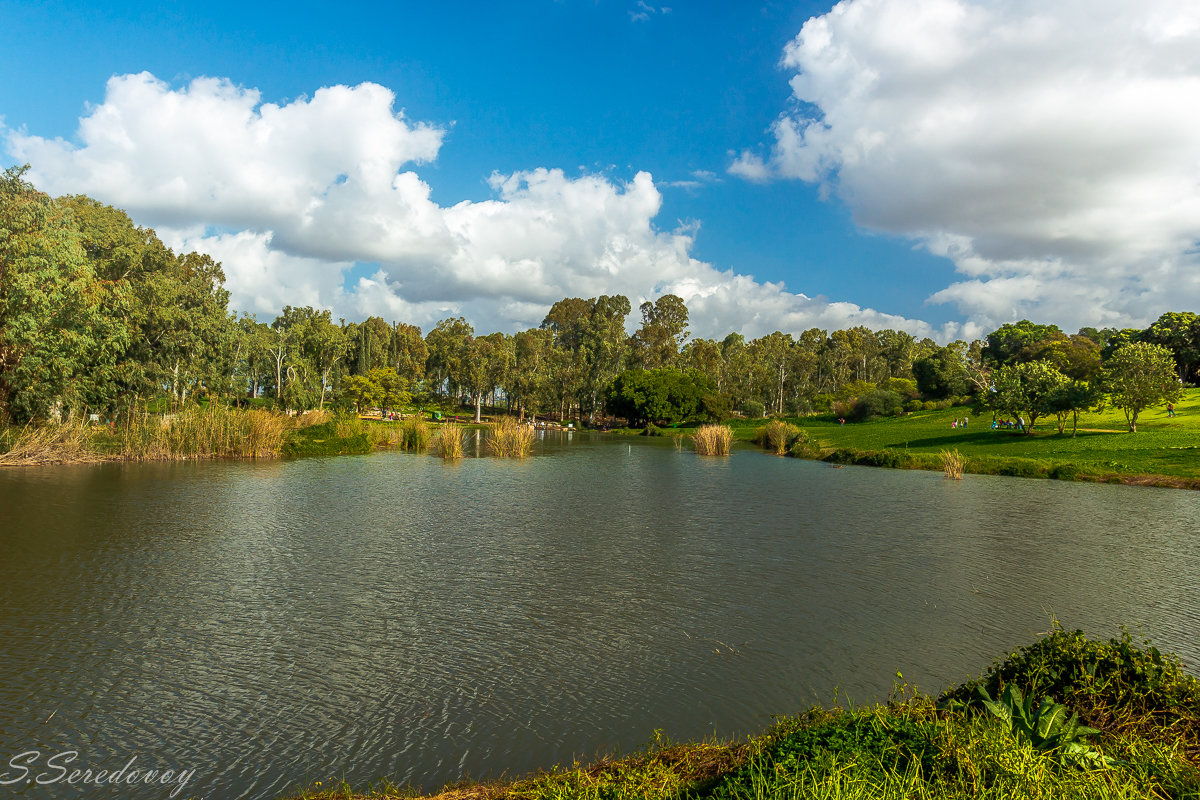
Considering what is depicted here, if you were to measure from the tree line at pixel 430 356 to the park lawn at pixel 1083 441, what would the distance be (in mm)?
2738

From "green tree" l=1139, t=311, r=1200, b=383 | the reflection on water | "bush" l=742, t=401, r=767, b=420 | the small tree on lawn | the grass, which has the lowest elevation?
the reflection on water

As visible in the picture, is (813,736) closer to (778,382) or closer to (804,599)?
(804,599)

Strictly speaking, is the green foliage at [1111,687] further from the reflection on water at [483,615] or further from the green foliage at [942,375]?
the green foliage at [942,375]

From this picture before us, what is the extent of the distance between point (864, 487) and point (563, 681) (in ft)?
86.6

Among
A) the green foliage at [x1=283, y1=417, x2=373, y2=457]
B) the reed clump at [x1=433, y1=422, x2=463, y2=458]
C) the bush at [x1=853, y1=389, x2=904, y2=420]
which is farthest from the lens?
the bush at [x1=853, y1=389, x2=904, y2=420]

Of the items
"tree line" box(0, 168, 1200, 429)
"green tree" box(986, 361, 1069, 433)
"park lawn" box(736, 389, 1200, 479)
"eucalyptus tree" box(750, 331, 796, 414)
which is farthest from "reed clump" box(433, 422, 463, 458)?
"eucalyptus tree" box(750, 331, 796, 414)

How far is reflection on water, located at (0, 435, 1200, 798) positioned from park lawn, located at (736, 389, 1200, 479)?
41.5 ft

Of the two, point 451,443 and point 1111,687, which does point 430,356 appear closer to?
point 451,443

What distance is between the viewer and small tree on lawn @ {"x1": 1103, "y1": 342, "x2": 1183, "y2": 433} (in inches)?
1629

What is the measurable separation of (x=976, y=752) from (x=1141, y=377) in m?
48.7

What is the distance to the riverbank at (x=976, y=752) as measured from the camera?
4723 mm

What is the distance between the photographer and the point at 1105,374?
42562 millimetres

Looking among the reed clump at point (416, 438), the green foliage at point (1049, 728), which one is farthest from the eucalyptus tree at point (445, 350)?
the green foliage at point (1049, 728)

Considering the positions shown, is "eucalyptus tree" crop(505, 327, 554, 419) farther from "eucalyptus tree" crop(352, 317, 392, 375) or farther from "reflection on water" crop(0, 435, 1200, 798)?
"reflection on water" crop(0, 435, 1200, 798)
